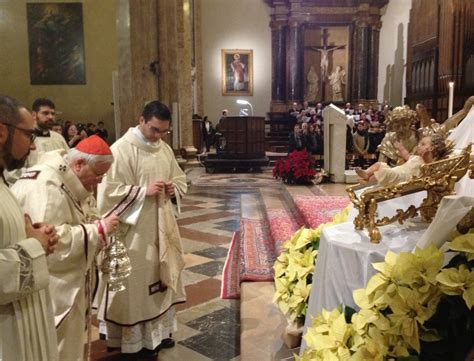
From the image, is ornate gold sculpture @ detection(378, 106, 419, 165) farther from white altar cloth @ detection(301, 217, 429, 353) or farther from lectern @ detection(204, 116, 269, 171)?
lectern @ detection(204, 116, 269, 171)

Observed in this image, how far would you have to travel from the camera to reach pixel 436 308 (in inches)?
52.1

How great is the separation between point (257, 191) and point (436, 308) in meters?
8.12

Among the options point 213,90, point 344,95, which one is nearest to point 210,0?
point 213,90

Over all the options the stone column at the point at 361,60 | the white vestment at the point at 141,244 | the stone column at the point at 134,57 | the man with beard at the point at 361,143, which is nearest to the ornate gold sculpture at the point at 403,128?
the white vestment at the point at 141,244

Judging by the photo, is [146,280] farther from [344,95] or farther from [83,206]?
[344,95]

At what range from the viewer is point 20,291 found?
5.04 ft

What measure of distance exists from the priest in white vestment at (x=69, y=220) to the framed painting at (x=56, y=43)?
1379cm

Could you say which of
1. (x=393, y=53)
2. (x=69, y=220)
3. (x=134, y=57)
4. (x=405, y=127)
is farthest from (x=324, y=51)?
(x=69, y=220)

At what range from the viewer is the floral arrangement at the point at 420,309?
4.17 ft

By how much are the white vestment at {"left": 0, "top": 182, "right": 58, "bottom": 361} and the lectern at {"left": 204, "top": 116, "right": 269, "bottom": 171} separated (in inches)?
467

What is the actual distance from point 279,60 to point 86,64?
6.87 metres

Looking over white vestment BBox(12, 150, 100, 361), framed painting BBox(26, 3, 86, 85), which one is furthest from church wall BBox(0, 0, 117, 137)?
white vestment BBox(12, 150, 100, 361)

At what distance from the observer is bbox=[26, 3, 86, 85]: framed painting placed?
14742 mm

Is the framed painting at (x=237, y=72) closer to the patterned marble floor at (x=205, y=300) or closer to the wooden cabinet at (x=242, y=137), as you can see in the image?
the wooden cabinet at (x=242, y=137)
